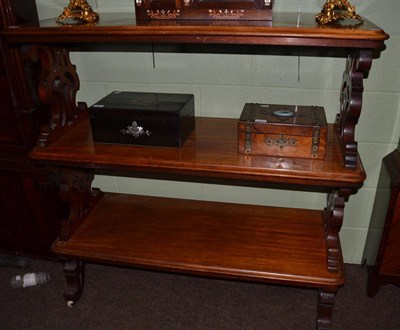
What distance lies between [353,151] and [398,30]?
20.9 inches

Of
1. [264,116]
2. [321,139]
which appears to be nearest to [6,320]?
[264,116]

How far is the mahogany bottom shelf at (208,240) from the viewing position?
1.54 metres

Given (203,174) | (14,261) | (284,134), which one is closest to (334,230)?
(284,134)

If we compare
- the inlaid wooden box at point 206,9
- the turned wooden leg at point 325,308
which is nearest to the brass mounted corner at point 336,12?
the inlaid wooden box at point 206,9

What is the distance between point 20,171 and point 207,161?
3.09 ft

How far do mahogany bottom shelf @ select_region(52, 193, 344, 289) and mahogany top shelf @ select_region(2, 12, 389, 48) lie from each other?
0.83 meters

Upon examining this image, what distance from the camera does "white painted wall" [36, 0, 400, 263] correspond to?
1537 millimetres

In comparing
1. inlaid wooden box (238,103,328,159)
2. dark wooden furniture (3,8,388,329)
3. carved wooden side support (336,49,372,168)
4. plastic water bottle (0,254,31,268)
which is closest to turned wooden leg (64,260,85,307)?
dark wooden furniture (3,8,388,329)

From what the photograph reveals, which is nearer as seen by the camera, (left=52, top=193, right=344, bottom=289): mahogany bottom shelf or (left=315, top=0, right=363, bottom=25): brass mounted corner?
(left=315, top=0, right=363, bottom=25): brass mounted corner

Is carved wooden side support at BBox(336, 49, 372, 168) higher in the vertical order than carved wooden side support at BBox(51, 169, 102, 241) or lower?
higher

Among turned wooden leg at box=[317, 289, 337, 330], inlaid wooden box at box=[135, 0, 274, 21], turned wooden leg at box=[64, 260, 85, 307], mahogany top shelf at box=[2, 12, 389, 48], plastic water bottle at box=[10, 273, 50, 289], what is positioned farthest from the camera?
plastic water bottle at box=[10, 273, 50, 289]

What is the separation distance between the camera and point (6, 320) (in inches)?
68.6

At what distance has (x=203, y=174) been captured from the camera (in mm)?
1371

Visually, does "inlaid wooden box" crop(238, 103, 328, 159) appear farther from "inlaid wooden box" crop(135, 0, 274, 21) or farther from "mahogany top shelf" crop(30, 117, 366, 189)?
"inlaid wooden box" crop(135, 0, 274, 21)
